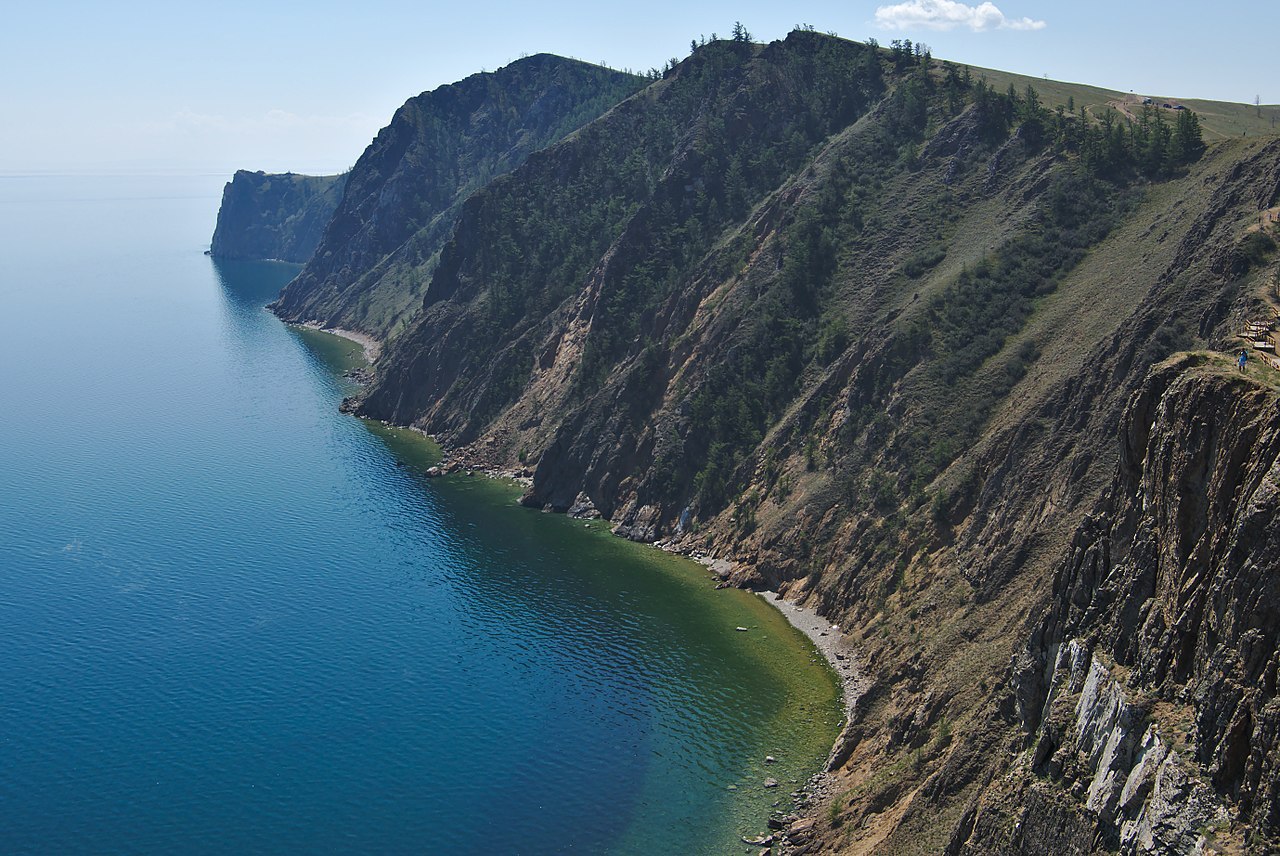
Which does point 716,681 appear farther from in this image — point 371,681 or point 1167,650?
point 1167,650

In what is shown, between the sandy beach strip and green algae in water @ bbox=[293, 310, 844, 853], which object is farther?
the sandy beach strip

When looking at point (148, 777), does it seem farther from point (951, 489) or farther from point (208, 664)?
point (951, 489)

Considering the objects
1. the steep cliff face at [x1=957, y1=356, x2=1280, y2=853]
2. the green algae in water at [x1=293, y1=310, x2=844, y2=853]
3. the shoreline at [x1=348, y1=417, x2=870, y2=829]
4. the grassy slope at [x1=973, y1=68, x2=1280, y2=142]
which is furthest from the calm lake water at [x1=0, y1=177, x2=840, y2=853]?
the grassy slope at [x1=973, y1=68, x2=1280, y2=142]

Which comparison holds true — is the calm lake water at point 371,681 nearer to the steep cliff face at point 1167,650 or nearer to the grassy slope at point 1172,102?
the steep cliff face at point 1167,650

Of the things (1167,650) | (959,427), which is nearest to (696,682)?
(959,427)

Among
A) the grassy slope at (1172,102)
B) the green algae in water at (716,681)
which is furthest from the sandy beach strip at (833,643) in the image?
the grassy slope at (1172,102)

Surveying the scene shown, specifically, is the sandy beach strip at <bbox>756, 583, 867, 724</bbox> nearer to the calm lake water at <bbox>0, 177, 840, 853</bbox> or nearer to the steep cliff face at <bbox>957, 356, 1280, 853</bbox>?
the calm lake water at <bbox>0, 177, 840, 853</bbox>
